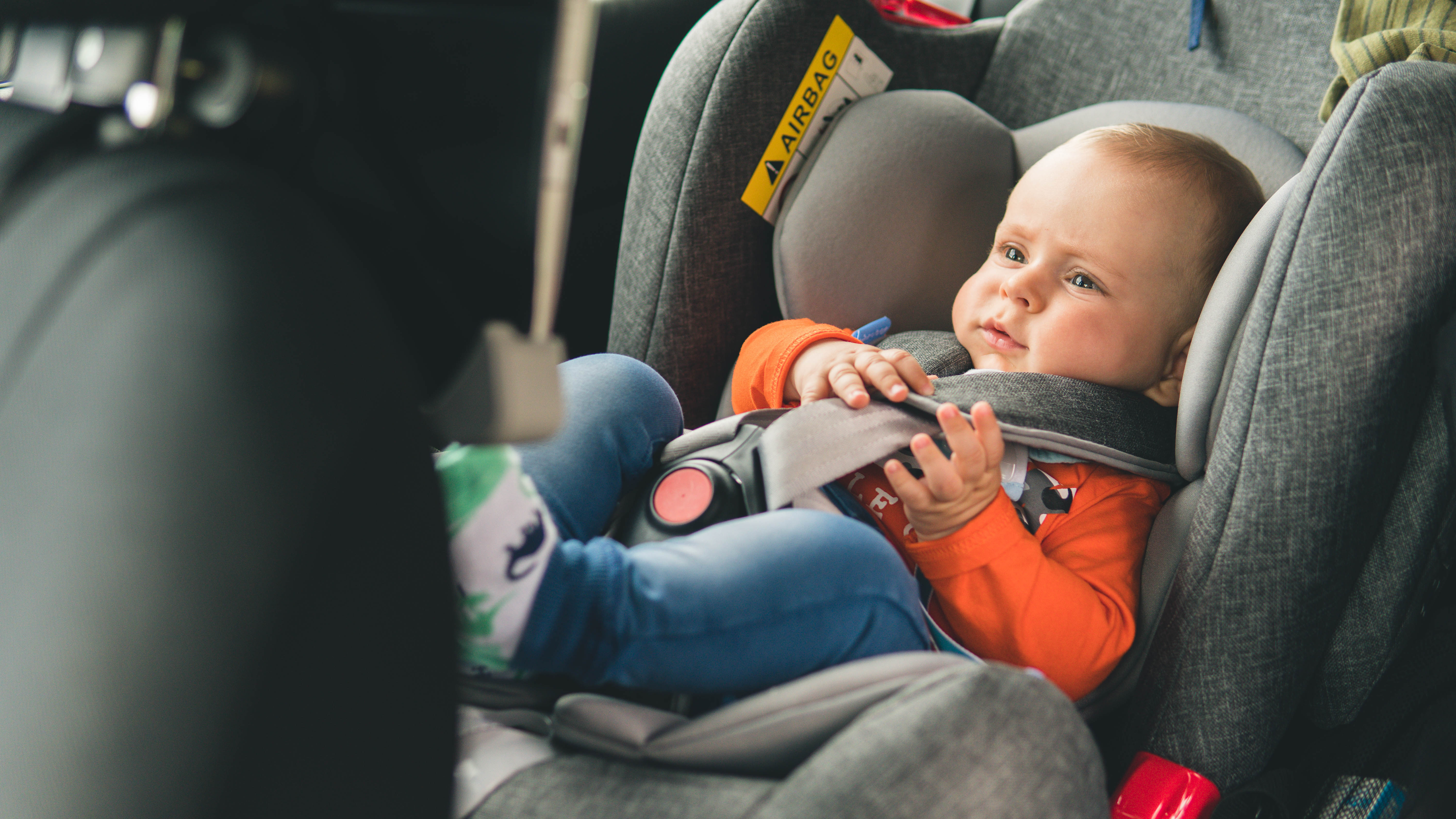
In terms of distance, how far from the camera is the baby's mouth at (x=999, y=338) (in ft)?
3.06

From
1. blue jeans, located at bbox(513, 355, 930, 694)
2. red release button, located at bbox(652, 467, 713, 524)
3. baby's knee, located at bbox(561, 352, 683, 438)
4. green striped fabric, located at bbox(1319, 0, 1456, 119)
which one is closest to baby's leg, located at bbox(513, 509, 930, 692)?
blue jeans, located at bbox(513, 355, 930, 694)

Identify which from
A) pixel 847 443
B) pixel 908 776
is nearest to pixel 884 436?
pixel 847 443

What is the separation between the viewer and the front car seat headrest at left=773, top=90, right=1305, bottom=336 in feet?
3.41

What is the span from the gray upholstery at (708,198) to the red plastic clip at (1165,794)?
1.98 ft

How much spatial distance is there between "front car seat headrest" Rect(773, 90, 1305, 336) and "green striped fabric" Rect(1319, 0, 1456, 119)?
0.43 ft

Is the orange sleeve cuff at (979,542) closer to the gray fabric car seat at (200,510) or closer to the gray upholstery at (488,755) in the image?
the gray upholstery at (488,755)

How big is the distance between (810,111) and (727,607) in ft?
2.30

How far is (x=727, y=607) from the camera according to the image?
1.81 feet

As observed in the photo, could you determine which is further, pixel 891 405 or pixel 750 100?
pixel 750 100

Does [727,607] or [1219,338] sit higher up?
[1219,338]

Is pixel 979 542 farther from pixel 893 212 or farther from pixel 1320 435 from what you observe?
pixel 893 212

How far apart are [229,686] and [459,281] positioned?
19 centimetres

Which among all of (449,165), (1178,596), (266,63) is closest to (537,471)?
(449,165)

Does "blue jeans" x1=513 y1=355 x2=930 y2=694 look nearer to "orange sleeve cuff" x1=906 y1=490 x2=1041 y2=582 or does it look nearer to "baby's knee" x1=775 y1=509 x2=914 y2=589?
"baby's knee" x1=775 y1=509 x2=914 y2=589
